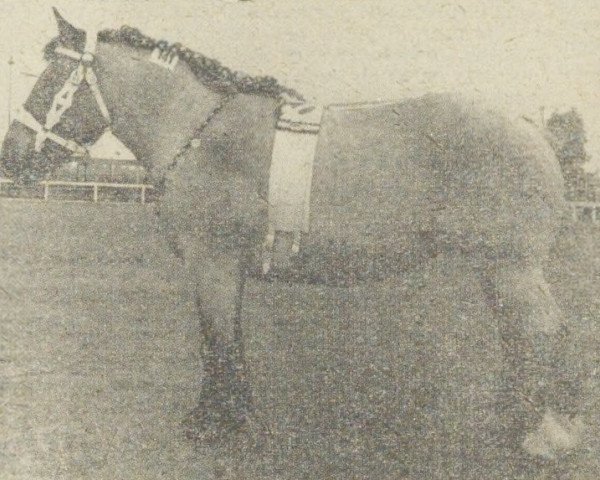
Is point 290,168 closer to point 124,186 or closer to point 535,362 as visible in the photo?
point 535,362

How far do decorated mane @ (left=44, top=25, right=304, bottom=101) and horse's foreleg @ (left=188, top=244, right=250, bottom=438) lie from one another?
3.08ft

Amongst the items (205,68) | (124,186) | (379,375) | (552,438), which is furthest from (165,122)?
(124,186)

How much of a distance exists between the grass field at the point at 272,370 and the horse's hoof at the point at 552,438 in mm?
88

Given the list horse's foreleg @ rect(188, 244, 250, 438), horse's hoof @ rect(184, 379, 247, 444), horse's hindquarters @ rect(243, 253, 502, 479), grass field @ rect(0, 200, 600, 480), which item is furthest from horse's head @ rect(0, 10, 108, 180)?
Result: horse's hindquarters @ rect(243, 253, 502, 479)

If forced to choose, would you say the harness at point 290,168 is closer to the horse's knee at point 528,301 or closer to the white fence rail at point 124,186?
the horse's knee at point 528,301

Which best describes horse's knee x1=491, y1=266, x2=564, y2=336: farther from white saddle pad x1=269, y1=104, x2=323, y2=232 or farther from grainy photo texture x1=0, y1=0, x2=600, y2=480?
white saddle pad x1=269, y1=104, x2=323, y2=232

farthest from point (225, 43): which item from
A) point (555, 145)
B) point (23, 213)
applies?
point (23, 213)

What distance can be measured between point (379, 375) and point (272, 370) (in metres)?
0.72

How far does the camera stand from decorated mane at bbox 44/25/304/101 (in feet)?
9.24

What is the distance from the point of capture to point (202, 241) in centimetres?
279

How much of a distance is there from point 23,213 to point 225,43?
5.14 meters

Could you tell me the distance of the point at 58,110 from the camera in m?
2.89

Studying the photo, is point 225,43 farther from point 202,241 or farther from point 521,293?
point 521,293

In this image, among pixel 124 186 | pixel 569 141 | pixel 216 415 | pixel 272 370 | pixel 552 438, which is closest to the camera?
pixel 552 438
